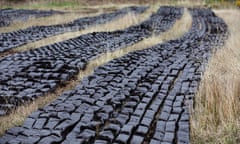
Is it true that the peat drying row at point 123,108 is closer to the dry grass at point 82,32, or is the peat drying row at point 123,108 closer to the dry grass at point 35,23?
the dry grass at point 82,32

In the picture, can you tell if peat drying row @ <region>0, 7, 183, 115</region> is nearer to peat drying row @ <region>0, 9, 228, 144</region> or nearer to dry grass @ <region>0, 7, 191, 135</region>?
dry grass @ <region>0, 7, 191, 135</region>

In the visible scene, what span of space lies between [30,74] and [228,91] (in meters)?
4.16

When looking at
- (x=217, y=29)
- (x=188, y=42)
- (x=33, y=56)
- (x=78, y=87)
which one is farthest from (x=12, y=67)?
(x=217, y=29)

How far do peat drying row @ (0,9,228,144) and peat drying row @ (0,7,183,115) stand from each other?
665 mm

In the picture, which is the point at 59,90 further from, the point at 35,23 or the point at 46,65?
the point at 35,23

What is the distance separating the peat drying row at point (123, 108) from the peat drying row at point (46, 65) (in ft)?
2.18

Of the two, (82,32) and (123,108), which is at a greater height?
(123,108)

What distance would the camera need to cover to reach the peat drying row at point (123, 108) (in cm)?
449

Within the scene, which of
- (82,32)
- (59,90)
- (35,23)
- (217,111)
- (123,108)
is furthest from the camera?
(35,23)

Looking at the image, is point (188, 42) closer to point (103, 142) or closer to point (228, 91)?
point (228, 91)

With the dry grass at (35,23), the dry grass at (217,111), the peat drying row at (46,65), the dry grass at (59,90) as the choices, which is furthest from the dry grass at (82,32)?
the dry grass at (217,111)

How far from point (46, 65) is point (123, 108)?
3344 mm

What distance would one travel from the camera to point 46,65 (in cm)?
823

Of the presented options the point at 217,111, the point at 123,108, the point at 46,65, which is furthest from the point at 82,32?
the point at 217,111
